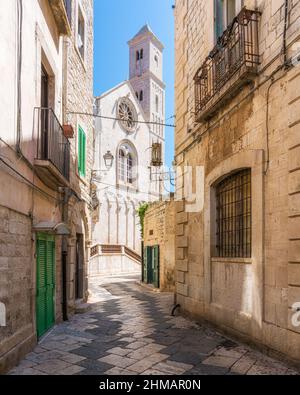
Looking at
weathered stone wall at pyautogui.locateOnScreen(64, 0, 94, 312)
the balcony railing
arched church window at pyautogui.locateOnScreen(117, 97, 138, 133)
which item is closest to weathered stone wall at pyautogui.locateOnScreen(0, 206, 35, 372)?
A: the balcony railing

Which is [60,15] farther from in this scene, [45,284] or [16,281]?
[16,281]

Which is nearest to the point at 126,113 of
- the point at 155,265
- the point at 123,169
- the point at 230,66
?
the point at 123,169

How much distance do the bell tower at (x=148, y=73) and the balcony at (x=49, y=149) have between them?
34969 mm

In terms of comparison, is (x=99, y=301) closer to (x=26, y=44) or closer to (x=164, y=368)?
(x=164, y=368)

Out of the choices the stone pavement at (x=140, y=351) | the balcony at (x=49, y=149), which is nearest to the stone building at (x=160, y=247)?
the stone pavement at (x=140, y=351)

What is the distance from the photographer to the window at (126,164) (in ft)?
117

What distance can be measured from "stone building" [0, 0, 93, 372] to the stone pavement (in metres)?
0.39

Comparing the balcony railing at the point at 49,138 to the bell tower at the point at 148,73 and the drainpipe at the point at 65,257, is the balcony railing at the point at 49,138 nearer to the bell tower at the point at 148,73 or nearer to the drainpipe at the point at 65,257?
the drainpipe at the point at 65,257

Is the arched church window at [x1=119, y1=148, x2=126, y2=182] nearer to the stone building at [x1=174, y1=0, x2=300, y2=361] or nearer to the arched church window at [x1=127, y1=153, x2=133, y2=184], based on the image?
the arched church window at [x1=127, y1=153, x2=133, y2=184]

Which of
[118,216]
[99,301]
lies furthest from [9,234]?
[118,216]

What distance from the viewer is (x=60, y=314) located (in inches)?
336

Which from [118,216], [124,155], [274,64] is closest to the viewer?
[274,64]

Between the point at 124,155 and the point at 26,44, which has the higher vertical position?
the point at 124,155
